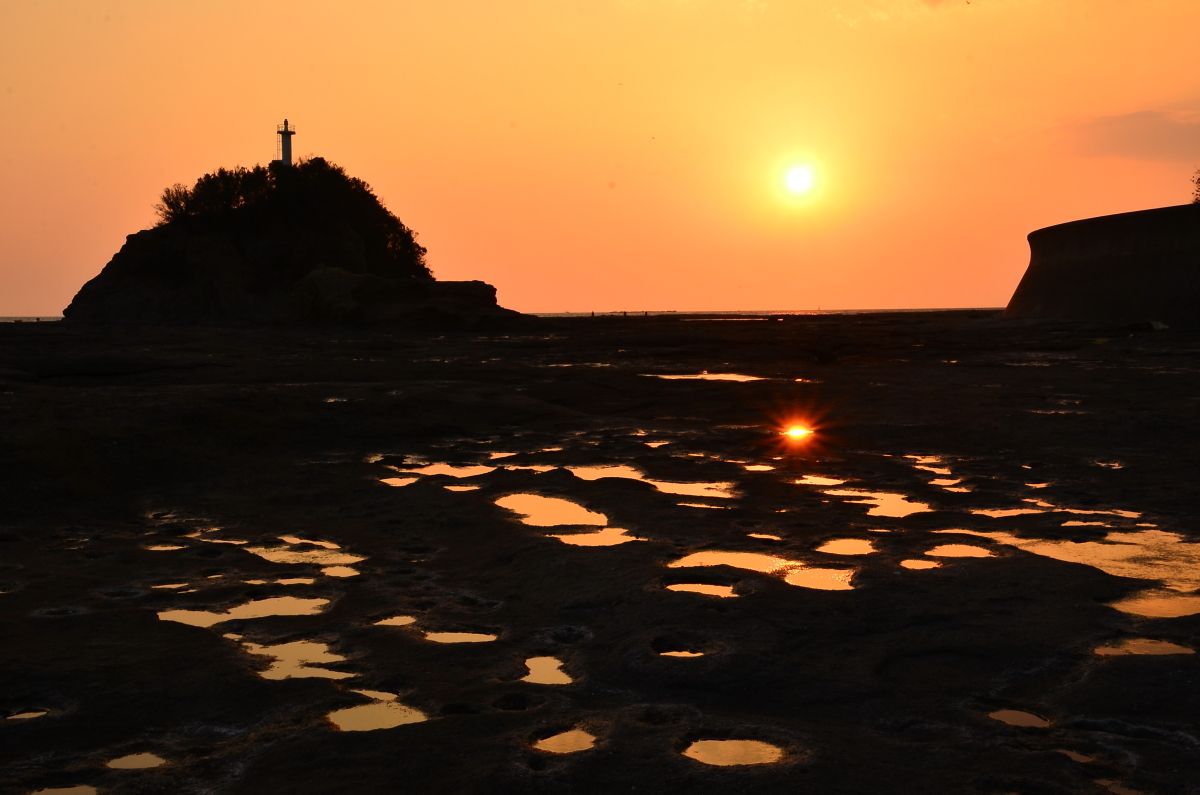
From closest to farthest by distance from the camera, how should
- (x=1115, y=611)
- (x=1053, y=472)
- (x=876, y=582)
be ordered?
(x=1115, y=611), (x=876, y=582), (x=1053, y=472)

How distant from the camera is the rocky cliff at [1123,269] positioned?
28094 millimetres

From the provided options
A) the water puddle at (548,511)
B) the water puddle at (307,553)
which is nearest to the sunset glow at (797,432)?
the water puddle at (548,511)

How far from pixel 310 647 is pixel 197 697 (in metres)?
0.60

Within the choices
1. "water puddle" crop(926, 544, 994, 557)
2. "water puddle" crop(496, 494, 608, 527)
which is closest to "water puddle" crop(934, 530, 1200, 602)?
"water puddle" crop(926, 544, 994, 557)

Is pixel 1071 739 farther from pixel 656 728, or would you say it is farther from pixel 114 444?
pixel 114 444

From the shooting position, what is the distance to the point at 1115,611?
4.43 meters

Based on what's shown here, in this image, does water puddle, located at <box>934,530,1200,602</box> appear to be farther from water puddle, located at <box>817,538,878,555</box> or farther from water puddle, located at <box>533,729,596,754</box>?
water puddle, located at <box>533,729,596,754</box>

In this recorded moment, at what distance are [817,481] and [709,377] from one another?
822cm

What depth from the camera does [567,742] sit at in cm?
317

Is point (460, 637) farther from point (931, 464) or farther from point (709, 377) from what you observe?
point (709, 377)

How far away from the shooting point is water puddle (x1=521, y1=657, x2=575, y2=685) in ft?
12.3

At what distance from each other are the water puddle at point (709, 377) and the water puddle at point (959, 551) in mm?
8997

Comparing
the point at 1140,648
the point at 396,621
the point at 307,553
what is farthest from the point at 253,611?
the point at 1140,648

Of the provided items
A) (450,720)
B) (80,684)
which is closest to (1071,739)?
(450,720)
